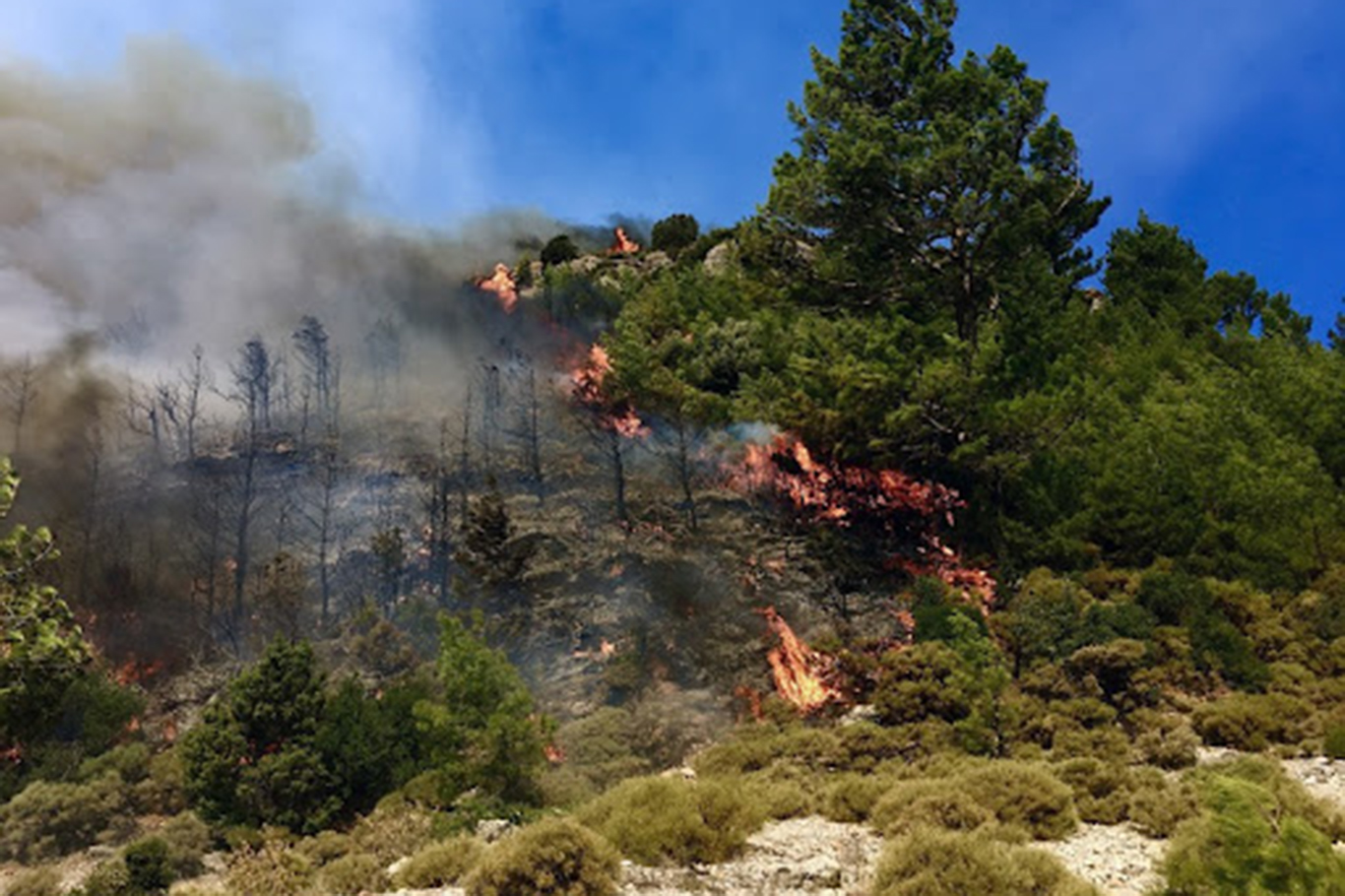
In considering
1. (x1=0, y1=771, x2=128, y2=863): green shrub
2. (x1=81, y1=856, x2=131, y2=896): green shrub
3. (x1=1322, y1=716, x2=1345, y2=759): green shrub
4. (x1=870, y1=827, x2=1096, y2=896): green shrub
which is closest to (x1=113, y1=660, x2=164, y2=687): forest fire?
(x1=0, y1=771, x2=128, y2=863): green shrub

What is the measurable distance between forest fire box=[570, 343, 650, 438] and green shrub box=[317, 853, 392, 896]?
59.0 ft

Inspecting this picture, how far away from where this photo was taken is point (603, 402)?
32219mm

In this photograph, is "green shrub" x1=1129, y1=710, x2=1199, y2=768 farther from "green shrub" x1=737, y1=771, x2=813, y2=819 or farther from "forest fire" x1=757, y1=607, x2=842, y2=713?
"forest fire" x1=757, y1=607, x2=842, y2=713

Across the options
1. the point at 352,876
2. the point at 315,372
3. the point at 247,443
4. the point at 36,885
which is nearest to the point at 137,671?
the point at 247,443

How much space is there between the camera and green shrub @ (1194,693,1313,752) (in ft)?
47.4

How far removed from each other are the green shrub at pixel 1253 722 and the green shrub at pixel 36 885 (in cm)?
1818

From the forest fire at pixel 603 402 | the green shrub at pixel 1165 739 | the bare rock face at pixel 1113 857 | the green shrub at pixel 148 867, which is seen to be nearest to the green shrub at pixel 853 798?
the bare rock face at pixel 1113 857

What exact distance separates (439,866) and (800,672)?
1213cm

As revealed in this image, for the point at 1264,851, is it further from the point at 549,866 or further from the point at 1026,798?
the point at 1026,798

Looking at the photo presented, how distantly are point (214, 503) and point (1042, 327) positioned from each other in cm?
2874

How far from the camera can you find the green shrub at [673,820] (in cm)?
952

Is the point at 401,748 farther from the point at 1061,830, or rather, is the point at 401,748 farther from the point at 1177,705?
the point at 1177,705

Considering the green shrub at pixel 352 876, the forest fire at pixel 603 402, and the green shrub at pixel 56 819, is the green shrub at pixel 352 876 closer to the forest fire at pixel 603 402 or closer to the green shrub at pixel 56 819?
the green shrub at pixel 56 819

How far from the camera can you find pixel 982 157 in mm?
25453
